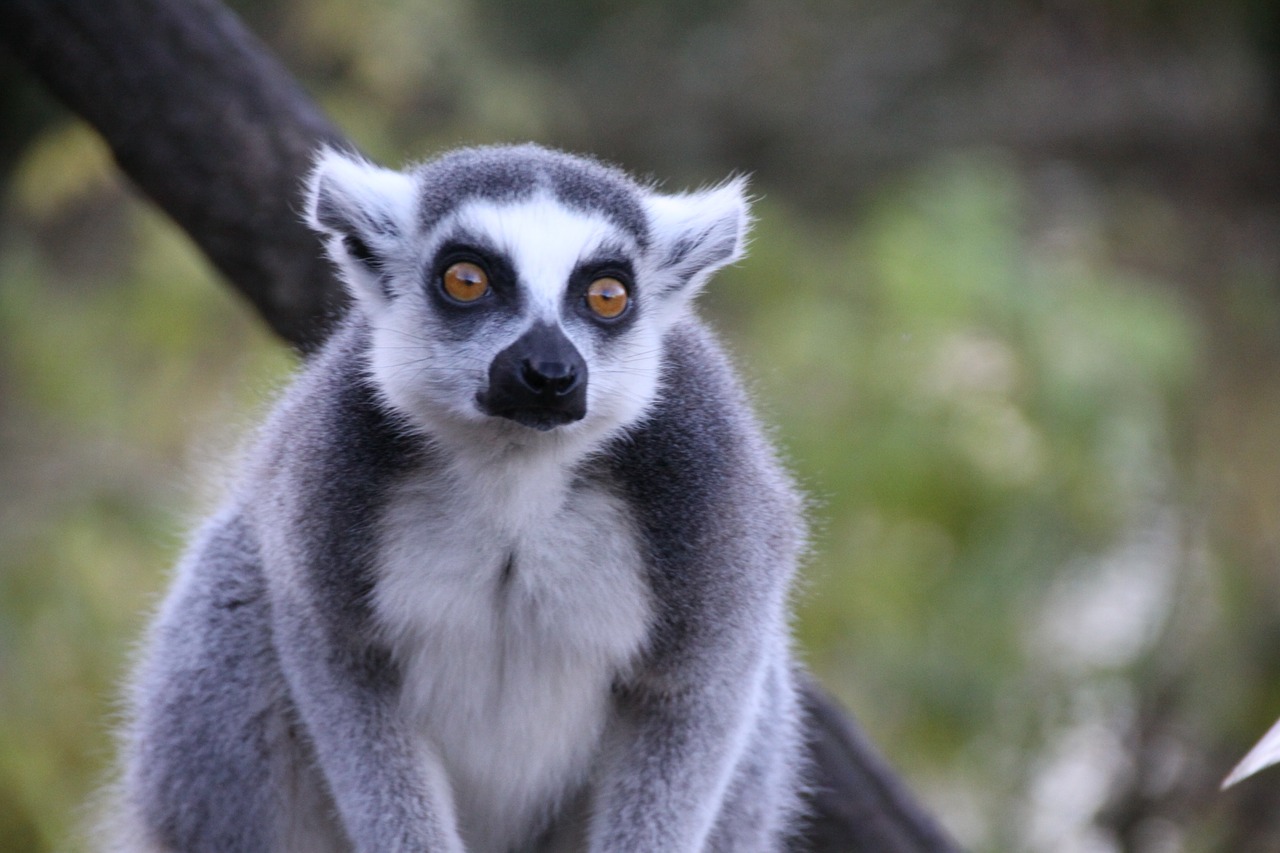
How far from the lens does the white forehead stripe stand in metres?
3.19

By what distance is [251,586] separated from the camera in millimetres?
3646

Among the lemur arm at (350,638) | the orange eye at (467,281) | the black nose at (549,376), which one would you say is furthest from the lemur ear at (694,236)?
the lemur arm at (350,638)

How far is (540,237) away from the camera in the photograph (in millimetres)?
3211

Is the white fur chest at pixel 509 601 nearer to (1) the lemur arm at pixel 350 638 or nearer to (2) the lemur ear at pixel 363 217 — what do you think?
(1) the lemur arm at pixel 350 638

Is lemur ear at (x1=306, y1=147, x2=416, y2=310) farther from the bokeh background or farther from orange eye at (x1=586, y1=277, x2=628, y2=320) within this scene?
the bokeh background

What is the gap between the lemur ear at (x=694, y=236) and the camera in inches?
141

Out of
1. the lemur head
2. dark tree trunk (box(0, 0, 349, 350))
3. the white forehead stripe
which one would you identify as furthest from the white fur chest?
dark tree trunk (box(0, 0, 349, 350))

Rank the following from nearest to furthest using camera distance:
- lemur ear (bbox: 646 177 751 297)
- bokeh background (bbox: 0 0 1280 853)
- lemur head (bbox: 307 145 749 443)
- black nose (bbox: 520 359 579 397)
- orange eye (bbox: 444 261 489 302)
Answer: black nose (bbox: 520 359 579 397)
lemur head (bbox: 307 145 749 443)
orange eye (bbox: 444 261 489 302)
lemur ear (bbox: 646 177 751 297)
bokeh background (bbox: 0 0 1280 853)

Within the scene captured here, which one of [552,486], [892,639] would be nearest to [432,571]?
[552,486]

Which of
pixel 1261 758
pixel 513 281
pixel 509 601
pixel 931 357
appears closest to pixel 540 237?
pixel 513 281

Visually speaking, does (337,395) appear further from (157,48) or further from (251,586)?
(157,48)

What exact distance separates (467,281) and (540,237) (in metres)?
0.21

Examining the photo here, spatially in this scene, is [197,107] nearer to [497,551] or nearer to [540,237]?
[540,237]

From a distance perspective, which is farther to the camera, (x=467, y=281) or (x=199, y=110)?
(x=199, y=110)
